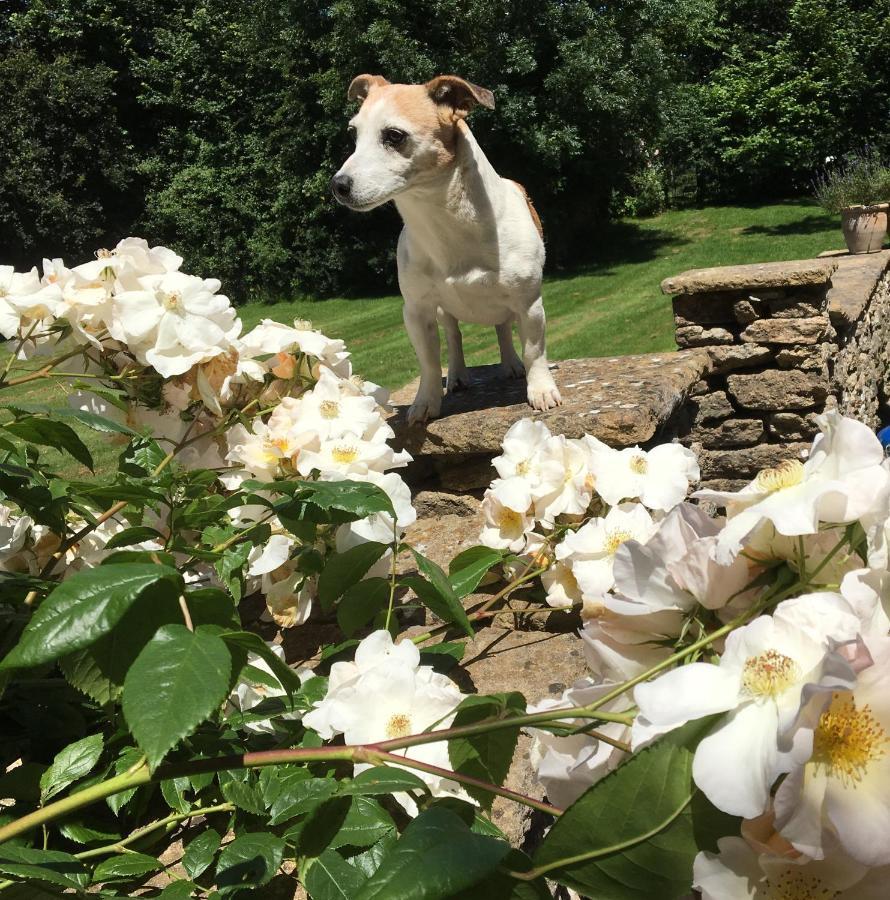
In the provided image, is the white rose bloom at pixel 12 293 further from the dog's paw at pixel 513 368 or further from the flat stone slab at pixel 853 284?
the flat stone slab at pixel 853 284

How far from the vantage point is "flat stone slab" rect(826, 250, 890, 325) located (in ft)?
16.8

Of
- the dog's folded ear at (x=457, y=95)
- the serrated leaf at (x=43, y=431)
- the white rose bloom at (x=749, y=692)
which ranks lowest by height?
the white rose bloom at (x=749, y=692)

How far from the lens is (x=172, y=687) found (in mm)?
497

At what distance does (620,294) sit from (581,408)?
10.8 m

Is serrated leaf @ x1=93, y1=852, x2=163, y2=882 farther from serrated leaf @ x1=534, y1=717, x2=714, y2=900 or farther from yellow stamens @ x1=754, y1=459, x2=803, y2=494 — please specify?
yellow stamens @ x1=754, y1=459, x2=803, y2=494

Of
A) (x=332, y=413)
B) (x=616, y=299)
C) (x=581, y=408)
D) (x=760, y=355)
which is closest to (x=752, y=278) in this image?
(x=760, y=355)

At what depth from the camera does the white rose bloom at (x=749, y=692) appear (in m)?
0.39

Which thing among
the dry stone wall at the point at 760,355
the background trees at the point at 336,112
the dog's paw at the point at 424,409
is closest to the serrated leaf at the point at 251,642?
the dog's paw at the point at 424,409

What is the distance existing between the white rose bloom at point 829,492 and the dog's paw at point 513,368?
2.80 meters

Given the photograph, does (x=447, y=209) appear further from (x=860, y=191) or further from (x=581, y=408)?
(x=860, y=191)

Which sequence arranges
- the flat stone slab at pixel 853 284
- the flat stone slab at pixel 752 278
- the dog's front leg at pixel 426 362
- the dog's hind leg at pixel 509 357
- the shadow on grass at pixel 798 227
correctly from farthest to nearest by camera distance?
the shadow on grass at pixel 798 227
the flat stone slab at pixel 853 284
the flat stone slab at pixel 752 278
the dog's hind leg at pixel 509 357
the dog's front leg at pixel 426 362

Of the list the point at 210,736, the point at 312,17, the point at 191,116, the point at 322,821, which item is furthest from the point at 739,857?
the point at 191,116

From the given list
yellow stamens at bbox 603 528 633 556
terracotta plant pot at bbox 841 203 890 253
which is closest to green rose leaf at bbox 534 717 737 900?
yellow stamens at bbox 603 528 633 556

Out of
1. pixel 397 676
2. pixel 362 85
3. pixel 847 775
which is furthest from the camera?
pixel 362 85
